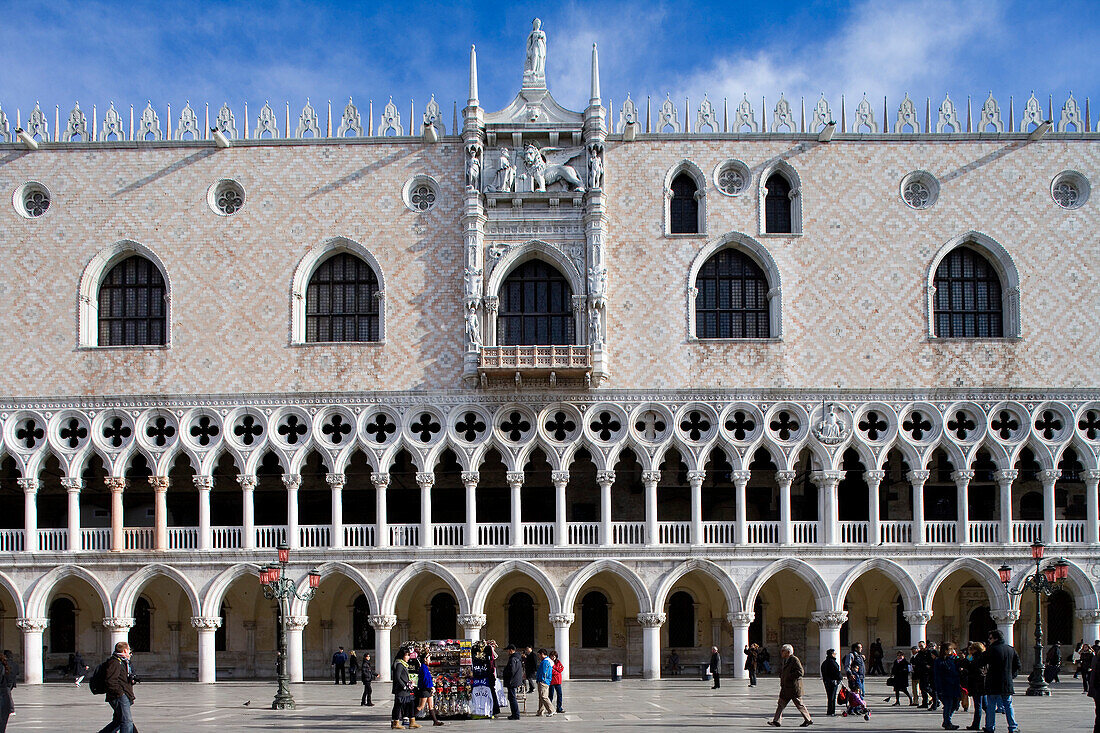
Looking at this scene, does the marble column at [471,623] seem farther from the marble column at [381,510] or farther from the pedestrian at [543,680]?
the pedestrian at [543,680]

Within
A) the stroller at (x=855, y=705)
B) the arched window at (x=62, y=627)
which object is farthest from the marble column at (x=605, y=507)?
the arched window at (x=62, y=627)

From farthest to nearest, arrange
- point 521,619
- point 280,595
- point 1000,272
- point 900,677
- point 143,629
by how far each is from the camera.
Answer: point 143,629
point 521,619
point 1000,272
point 280,595
point 900,677

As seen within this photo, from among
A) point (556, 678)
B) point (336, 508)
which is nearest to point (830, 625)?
point (556, 678)

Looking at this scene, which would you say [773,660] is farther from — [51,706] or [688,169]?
[51,706]

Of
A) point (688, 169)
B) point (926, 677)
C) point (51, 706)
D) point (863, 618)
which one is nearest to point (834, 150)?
point (688, 169)

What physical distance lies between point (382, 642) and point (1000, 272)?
55.8ft

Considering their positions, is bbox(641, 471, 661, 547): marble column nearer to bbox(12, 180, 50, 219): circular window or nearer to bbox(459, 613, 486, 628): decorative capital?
bbox(459, 613, 486, 628): decorative capital

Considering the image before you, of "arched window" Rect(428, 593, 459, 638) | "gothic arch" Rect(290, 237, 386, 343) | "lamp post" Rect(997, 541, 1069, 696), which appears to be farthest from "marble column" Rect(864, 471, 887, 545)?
"gothic arch" Rect(290, 237, 386, 343)

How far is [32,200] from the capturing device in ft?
107

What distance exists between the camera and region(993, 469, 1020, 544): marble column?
30922 millimetres

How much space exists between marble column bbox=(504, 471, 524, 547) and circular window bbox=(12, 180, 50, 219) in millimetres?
13023

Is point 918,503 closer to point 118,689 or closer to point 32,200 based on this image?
point 118,689

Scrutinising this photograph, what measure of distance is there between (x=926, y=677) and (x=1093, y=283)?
13108 millimetres

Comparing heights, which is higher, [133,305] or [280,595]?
[133,305]
